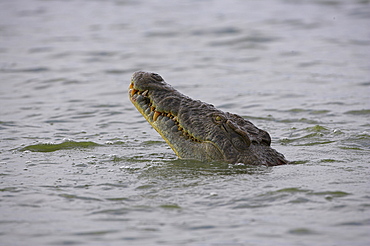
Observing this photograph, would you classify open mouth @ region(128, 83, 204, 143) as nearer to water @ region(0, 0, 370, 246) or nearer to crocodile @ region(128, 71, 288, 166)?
crocodile @ region(128, 71, 288, 166)

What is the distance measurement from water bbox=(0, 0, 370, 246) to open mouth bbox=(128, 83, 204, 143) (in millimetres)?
347

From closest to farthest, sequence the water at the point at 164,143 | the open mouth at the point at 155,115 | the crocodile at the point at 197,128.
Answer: the water at the point at 164,143, the crocodile at the point at 197,128, the open mouth at the point at 155,115

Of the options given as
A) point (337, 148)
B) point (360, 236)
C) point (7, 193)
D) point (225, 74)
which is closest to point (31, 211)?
point (7, 193)

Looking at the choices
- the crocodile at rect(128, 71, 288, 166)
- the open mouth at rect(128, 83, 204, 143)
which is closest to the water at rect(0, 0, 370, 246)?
the crocodile at rect(128, 71, 288, 166)

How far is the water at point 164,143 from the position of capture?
485 centimetres

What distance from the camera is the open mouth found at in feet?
21.1

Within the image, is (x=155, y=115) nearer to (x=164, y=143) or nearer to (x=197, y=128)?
(x=197, y=128)

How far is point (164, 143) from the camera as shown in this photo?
25.8ft

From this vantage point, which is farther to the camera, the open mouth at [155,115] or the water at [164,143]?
the open mouth at [155,115]

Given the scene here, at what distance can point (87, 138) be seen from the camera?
319 inches

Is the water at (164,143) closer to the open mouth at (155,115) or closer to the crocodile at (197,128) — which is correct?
the crocodile at (197,128)

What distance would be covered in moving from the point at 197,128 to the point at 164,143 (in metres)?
1.58

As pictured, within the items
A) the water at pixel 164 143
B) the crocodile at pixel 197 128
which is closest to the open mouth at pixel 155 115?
the crocodile at pixel 197 128

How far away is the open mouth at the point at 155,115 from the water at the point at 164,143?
1.14 ft
